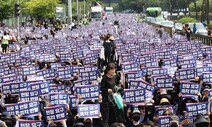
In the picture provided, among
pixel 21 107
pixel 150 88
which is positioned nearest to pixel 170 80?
pixel 150 88

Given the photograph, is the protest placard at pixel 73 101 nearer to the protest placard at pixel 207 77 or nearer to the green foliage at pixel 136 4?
the protest placard at pixel 207 77

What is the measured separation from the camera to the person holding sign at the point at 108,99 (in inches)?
449

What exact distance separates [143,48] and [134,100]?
13.6 metres

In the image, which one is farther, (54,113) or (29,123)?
(54,113)

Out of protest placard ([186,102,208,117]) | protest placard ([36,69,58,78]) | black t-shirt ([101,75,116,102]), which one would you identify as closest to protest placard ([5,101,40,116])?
black t-shirt ([101,75,116,102])

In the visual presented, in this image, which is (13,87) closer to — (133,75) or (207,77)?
(133,75)

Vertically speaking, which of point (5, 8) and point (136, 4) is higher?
point (5, 8)

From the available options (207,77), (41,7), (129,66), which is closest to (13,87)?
(129,66)

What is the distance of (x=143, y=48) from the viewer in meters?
25.7

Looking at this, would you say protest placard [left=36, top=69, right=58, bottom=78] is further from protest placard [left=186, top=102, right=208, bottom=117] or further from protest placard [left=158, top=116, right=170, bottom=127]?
protest placard [left=158, top=116, right=170, bottom=127]

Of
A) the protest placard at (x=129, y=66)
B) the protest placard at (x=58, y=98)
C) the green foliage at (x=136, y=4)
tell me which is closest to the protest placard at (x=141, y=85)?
the protest placard at (x=58, y=98)

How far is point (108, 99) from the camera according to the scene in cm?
1153

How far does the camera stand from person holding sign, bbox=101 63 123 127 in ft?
37.4

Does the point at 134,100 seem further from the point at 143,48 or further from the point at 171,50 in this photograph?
the point at 143,48
